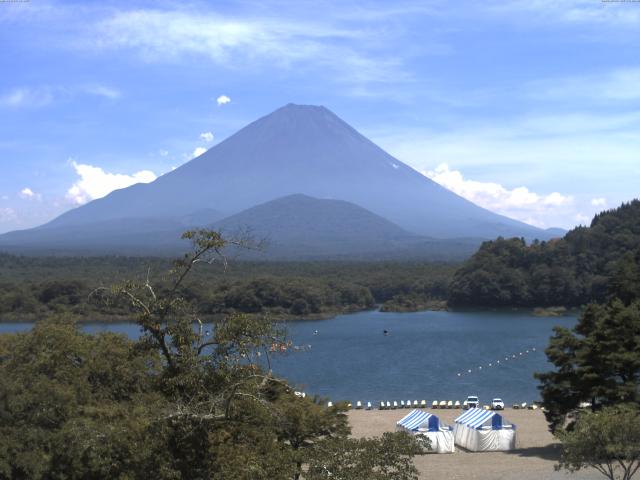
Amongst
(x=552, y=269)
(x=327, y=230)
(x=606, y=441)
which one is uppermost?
(x=327, y=230)

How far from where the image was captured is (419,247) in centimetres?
12238

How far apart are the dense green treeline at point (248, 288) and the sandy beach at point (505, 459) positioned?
61.0ft

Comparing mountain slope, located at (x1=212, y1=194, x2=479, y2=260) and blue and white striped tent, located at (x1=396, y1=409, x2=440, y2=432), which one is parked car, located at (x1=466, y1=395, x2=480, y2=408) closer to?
blue and white striped tent, located at (x1=396, y1=409, x2=440, y2=432)

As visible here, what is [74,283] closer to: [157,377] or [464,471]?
[464,471]

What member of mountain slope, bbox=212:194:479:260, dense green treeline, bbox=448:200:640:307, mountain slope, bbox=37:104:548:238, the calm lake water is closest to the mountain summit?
mountain slope, bbox=37:104:548:238

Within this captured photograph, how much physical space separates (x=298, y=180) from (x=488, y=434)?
166 metres

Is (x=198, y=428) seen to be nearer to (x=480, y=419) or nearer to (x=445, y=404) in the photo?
(x=480, y=419)

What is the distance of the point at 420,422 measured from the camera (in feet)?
49.9

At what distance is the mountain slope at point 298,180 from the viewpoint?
175m

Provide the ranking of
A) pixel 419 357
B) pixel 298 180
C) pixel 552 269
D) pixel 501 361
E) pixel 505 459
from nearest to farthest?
1. pixel 505 459
2. pixel 501 361
3. pixel 419 357
4. pixel 552 269
5. pixel 298 180

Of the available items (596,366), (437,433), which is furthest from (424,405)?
(596,366)

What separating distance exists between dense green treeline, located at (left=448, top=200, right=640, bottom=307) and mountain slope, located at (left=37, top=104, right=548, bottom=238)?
11564cm

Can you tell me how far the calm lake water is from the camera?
23.6m

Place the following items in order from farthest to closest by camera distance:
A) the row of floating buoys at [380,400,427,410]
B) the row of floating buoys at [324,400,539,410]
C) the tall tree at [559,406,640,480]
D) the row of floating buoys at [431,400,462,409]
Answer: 1. the row of floating buoys at [380,400,427,410]
2. the row of floating buoys at [431,400,462,409]
3. the row of floating buoys at [324,400,539,410]
4. the tall tree at [559,406,640,480]
